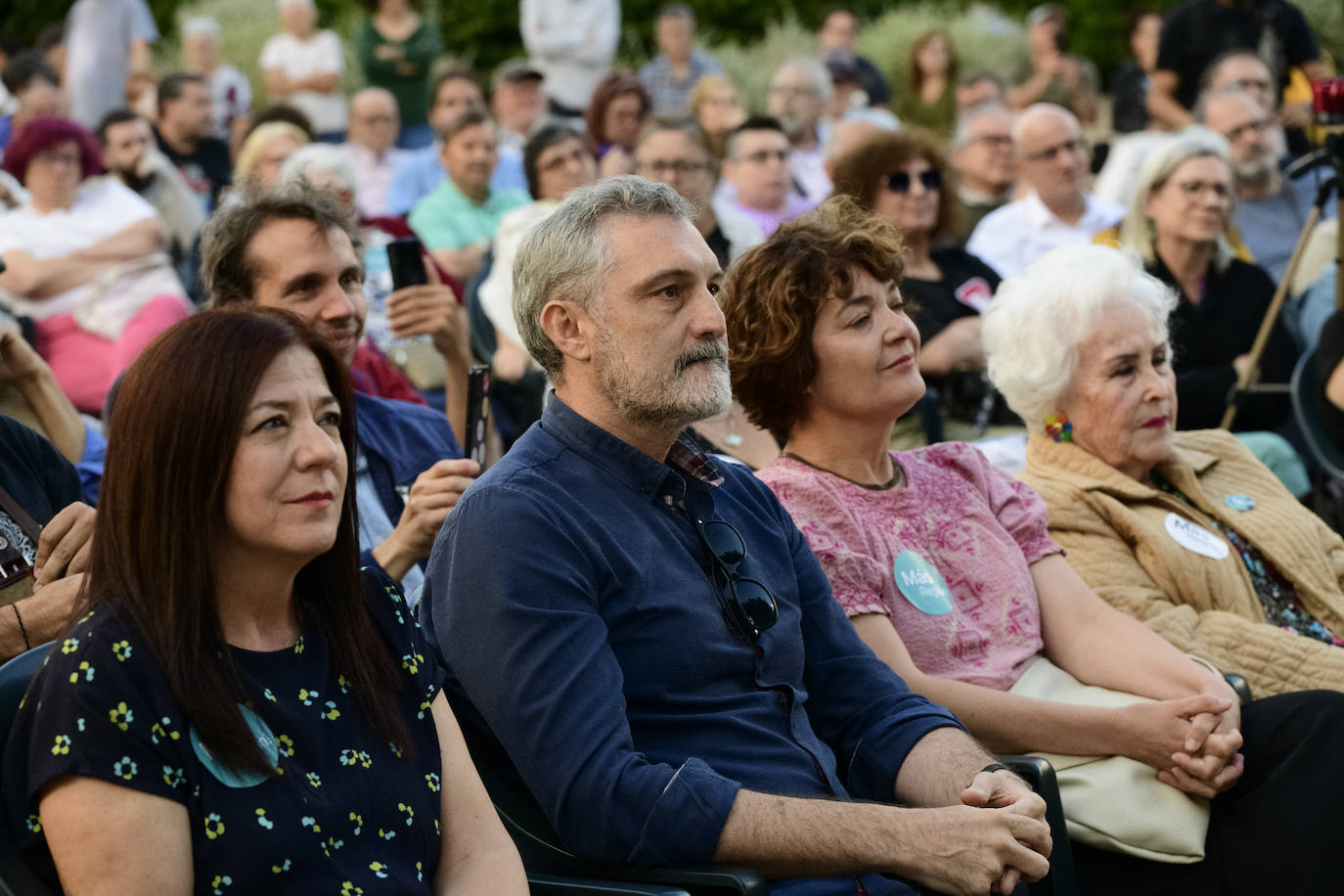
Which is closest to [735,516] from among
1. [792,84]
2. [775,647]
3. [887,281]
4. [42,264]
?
[775,647]

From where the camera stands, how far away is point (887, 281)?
3.23 m

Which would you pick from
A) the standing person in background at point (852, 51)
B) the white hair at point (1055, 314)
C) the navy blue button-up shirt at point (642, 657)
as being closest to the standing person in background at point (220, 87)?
the standing person in background at point (852, 51)

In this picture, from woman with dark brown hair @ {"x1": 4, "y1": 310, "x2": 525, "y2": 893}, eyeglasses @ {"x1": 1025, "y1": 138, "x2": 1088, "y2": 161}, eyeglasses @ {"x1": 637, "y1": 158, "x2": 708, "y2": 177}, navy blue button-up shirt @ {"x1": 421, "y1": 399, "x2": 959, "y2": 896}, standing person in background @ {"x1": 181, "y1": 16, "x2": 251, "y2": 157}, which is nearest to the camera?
woman with dark brown hair @ {"x1": 4, "y1": 310, "x2": 525, "y2": 893}

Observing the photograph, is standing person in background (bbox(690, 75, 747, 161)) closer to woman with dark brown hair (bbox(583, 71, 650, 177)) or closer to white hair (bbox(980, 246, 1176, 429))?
woman with dark brown hair (bbox(583, 71, 650, 177))

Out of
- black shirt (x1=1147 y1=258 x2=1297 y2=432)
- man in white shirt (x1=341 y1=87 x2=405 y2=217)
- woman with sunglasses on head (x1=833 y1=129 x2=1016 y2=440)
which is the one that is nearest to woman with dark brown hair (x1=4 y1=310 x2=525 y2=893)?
woman with sunglasses on head (x1=833 y1=129 x2=1016 y2=440)

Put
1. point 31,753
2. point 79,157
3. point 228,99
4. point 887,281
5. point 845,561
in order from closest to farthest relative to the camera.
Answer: point 31,753, point 845,561, point 887,281, point 79,157, point 228,99

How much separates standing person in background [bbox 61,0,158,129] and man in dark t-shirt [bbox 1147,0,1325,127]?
7.00 meters

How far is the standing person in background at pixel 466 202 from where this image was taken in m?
7.31

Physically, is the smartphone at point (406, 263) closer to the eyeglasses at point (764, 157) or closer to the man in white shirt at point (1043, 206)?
the eyeglasses at point (764, 157)

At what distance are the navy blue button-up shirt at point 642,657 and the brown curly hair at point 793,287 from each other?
42 centimetres

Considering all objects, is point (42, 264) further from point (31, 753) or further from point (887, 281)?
point (31, 753)

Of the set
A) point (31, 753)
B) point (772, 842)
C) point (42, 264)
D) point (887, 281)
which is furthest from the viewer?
point (42, 264)

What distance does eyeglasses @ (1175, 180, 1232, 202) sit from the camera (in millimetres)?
5738

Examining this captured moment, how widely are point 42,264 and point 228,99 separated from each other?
514cm
